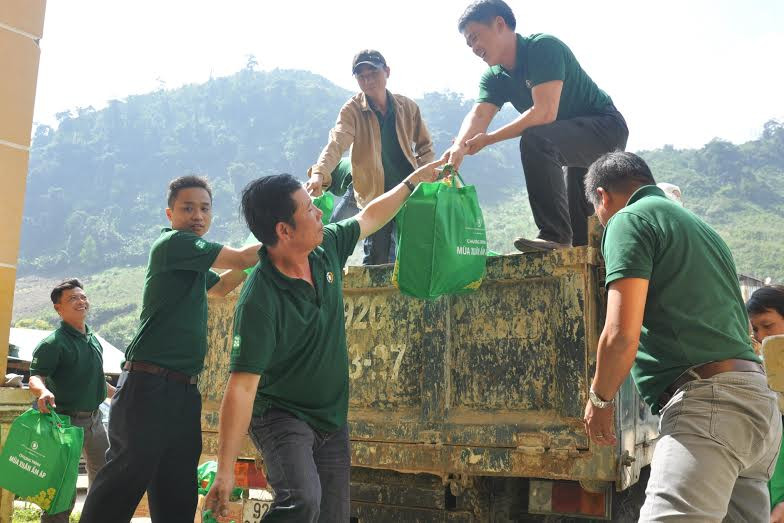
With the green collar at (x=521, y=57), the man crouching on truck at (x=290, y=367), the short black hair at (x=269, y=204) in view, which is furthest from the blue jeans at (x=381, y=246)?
the short black hair at (x=269, y=204)

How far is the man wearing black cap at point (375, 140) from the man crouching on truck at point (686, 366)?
7.69 feet

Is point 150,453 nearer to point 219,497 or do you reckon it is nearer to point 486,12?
point 219,497

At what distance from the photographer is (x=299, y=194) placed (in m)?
2.40

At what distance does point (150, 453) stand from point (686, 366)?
6.06ft

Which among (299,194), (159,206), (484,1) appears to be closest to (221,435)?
(299,194)

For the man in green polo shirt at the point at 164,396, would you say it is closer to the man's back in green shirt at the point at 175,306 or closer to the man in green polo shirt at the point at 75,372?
the man's back in green shirt at the point at 175,306

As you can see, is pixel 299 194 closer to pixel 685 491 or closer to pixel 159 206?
pixel 685 491

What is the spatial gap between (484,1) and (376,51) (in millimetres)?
925

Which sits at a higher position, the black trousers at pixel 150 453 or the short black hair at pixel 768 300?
the short black hair at pixel 768 300

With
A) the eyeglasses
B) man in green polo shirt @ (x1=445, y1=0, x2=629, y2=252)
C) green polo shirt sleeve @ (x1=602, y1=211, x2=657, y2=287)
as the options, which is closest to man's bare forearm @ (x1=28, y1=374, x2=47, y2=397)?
the eyeglasses

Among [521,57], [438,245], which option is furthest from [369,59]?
[438,245]

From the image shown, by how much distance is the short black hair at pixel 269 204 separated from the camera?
2.37 m

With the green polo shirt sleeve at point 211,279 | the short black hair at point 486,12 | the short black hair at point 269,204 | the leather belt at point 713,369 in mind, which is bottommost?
the leather belt at point 713,369

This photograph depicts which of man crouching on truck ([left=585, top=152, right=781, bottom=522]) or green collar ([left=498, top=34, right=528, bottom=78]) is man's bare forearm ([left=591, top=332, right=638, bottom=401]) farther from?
green collar ([left=498, top=34, right=528, bottom=78])
